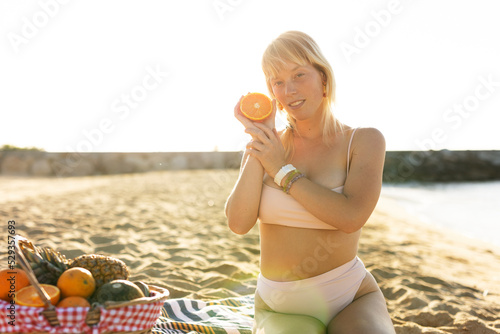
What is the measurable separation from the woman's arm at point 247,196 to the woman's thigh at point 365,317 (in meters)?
0.73

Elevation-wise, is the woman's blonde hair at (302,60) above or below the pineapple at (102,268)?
above

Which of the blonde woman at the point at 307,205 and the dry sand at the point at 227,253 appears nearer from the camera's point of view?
the blonde woman at the point at 307,205

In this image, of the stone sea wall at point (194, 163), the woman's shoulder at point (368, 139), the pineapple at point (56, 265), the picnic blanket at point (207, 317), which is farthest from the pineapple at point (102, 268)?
the stone sea wall at point (194, 163)

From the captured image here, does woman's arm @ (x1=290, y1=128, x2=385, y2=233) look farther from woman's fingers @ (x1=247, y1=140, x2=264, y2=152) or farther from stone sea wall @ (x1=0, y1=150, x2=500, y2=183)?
stone sea wall @ (x1=0, y1=150, x2=500, y2=183)

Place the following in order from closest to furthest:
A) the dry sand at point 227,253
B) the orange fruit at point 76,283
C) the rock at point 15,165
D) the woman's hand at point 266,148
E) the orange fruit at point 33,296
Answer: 1. the orange fruit at point 33,296
2. the orange fruit at point 76,283
3. the woman's hand at point 266,148
4. the dry sand at point 227,253
5. the rock at point 15,165

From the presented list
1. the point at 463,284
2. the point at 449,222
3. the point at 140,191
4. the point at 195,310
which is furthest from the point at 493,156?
the point at 195,310

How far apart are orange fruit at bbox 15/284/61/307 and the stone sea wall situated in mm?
22920

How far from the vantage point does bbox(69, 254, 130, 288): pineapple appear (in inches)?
78.6

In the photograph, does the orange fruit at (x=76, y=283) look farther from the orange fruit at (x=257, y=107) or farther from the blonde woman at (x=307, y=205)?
the orange fruit at (x=257, y=107)

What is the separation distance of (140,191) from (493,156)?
3465 cm

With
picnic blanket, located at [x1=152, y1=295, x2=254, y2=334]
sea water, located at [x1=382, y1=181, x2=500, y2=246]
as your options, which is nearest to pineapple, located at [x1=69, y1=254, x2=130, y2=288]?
picnic blanket, located at [x1=152, y1=295, x2=254, y2=334]

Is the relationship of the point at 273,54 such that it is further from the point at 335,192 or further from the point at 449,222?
the point at 449,222

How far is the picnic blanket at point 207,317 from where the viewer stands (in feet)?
10.4

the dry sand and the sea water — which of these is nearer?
the dry sand
